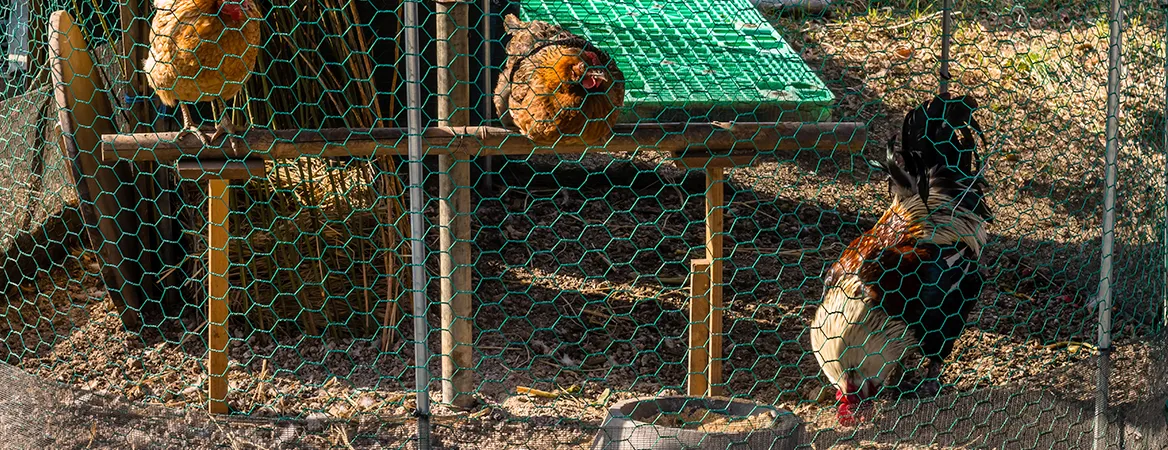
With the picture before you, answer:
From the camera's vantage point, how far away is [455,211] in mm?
3139

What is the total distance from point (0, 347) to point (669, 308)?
103 inches

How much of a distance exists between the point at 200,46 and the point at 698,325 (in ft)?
5.77

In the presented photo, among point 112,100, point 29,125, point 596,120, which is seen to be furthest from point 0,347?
point 596,120

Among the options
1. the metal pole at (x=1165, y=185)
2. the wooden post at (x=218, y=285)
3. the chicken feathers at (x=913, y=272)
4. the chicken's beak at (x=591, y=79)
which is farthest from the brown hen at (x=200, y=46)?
the metal pole at (x=1165, y=185)

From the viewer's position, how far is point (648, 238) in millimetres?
4910

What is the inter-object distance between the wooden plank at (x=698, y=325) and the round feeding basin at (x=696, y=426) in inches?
13.3

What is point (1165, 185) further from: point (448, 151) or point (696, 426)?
point (448, 151)

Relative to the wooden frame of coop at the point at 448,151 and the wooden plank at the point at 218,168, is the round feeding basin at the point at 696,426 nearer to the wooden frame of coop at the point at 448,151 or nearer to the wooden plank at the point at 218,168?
the wooden frame of coop at the point at 448,151

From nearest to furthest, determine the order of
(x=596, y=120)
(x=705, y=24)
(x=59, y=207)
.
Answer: (x=596, y=120) < (x=59, y=207) < (x=705, y=24)

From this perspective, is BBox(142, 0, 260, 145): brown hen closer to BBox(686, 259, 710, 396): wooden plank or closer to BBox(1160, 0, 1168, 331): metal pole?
BBox(686, 259, 710, 396): wooden plank

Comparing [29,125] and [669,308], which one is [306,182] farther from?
[669,308]

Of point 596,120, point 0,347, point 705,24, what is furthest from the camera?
point 705,24

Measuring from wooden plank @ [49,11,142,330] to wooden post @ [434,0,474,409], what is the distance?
1.24m

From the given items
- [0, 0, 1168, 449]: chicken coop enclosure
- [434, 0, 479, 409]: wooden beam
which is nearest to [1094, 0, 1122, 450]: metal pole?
[0, 0, 1168, 449]: chicken coop enclosure
